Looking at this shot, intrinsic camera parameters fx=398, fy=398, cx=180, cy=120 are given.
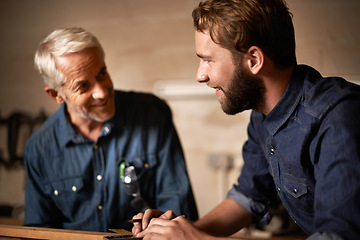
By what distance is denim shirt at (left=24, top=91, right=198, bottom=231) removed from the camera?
6.51 ft

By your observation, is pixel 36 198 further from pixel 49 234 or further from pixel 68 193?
pixel 49 234

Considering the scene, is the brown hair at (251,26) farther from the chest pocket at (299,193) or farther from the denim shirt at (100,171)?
the denim shirt at (100,171)

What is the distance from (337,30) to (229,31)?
7.25 ft

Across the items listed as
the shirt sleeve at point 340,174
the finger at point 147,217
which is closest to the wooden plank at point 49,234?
the finger at point 147,217

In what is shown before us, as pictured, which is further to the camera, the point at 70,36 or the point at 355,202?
the point at 70,36

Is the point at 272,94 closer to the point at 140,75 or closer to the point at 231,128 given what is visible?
the point at 231,128

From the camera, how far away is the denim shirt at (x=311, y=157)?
1.02 metres

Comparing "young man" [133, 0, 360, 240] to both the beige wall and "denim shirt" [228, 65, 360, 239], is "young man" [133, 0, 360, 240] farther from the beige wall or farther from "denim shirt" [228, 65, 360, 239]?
the beige wall

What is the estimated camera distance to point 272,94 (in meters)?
1.35

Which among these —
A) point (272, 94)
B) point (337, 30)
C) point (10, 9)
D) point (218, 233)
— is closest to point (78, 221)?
point (218, 233)

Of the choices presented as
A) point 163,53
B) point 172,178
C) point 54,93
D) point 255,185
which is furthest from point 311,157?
point 163,53

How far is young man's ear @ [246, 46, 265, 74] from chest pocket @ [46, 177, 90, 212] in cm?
110

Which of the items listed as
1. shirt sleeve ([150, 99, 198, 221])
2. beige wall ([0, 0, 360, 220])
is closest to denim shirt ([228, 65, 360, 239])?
shirt sleeve ([150, 99, 198, 221])

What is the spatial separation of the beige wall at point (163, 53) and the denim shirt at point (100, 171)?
55.8 inches
